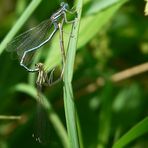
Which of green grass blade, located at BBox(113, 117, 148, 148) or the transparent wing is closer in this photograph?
green grass blade, located at BBox(113, 117, 148, 148)

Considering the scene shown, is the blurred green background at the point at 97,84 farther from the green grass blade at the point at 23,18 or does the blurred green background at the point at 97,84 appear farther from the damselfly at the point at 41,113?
the green grass blade at the point at 23,18

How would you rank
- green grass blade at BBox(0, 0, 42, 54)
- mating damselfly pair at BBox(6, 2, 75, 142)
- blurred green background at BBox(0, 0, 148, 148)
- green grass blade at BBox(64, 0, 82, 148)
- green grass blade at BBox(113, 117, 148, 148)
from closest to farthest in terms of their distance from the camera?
green grass blade at BBox(64, 0, 82, 148), green grass blade at BBox(113, 117, 148, 148), green grass blade at BBox(0, 0, 42, 54), mating damselfly pair at BBox(6, 2, 75, 142), blurred green background at BBox(0, 0, 148, 148)

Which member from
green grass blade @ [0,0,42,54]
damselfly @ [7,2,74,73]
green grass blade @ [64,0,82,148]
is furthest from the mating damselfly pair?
green grass blade @ [64,0,82,148]

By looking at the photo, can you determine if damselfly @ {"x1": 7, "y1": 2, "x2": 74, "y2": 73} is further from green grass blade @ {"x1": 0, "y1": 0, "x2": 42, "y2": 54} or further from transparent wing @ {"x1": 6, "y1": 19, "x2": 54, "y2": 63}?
green grass blade @ {"x1": 0, "y1": 0, "x2": 42, "y2": 54}

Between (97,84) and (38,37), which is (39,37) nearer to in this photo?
(38,37)

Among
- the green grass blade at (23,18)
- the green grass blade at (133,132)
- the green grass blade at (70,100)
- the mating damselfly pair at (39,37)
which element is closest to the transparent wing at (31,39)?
the mating damselfly pair at (39,37)

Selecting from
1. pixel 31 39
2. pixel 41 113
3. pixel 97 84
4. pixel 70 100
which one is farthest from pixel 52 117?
pixel 70 100

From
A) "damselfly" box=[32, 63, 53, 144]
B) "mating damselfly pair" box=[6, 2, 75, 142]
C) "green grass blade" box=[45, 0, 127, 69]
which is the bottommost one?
"damselfly" box=[32, 63, 53, 144]
